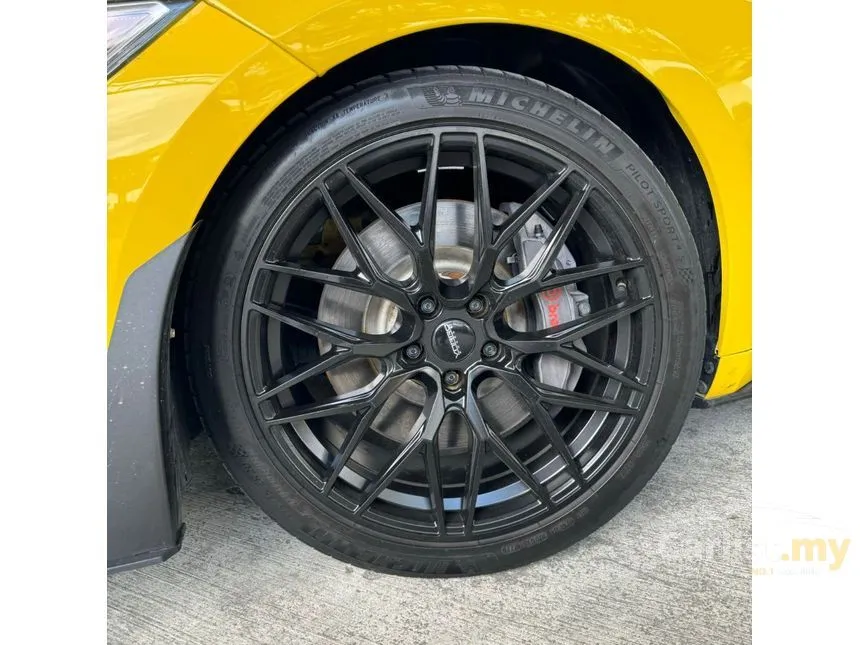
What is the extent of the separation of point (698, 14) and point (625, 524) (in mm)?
1208

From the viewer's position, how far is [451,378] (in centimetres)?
136

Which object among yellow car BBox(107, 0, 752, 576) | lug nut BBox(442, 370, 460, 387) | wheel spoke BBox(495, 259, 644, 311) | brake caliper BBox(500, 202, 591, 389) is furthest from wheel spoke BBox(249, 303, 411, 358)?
brake caliper BBox(500, 202, 591, 389)

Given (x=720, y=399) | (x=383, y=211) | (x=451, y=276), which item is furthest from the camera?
(x=720, y=399)

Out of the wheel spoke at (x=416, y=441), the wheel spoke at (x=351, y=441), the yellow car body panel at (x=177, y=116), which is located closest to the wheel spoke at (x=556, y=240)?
the wheel spoke at (x=416, y=441)

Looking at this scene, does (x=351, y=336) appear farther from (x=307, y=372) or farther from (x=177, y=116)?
(x=177, y=116)

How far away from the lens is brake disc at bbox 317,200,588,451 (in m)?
1.45

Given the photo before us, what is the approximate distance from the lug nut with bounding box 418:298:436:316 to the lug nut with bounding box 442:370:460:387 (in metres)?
0.14

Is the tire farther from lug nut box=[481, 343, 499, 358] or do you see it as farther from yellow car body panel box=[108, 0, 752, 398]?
yellow car body panel box=[108, 0, 752, 398]

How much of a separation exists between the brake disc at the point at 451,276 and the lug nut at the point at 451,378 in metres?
0.11

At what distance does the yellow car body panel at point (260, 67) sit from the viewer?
3.61 feet

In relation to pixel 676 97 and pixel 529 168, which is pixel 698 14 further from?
pixel 529 168

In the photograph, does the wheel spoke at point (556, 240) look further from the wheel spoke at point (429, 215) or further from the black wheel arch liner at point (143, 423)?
the black wheel arch liner at point (143, 423)

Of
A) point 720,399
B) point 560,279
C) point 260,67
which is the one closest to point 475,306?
point 560,279

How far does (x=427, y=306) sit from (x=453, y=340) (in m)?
0.09
